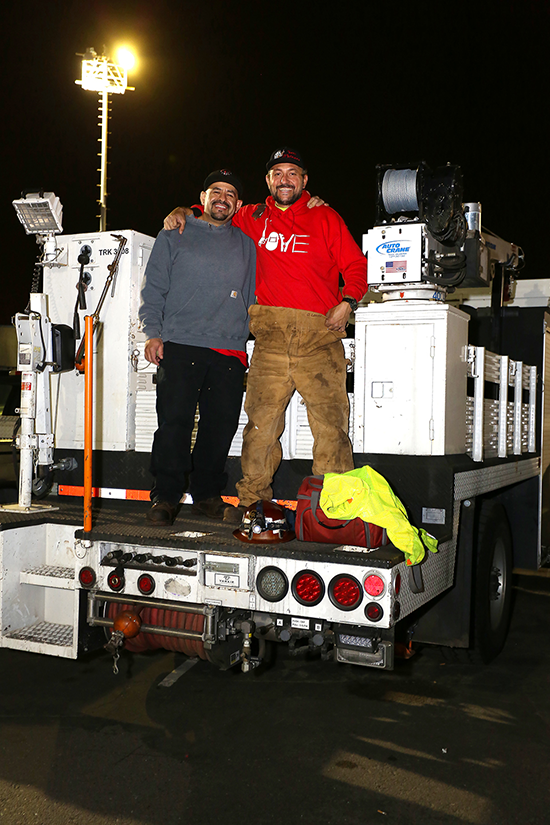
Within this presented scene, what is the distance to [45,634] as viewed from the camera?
396cm

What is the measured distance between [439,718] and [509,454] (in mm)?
2275

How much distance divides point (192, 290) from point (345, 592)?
2.12 metres

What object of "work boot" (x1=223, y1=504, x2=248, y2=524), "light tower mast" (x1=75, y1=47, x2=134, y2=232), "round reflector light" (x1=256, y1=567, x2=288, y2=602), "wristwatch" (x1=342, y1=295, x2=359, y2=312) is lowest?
"round reflector light" (x1=256, y1=567, x2=288, y2=602)

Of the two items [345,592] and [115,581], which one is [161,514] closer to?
[115,581]

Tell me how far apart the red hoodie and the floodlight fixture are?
4.46ft

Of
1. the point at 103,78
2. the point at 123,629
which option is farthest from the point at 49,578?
the point at 103,78

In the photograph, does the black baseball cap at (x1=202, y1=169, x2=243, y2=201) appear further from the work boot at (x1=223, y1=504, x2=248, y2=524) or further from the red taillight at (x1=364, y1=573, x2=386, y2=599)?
the red taillight at (x1=364, y1=573, x2=386, y2=599)

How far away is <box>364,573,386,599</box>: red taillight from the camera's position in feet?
11.1

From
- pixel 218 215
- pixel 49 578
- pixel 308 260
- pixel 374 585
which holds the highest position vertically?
pixel 218 215

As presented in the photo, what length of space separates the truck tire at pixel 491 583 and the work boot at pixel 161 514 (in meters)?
1.91

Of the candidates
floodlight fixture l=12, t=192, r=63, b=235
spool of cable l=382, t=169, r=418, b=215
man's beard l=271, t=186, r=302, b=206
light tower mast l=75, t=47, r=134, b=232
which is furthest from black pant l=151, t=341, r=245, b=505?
light tower mast l=75, t=47, r=134, b=232

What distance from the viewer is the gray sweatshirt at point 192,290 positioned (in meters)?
4.66

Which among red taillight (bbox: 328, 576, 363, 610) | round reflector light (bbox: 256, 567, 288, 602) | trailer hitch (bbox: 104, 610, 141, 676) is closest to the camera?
red taillight (bbox: 328, 576, 363, 610)

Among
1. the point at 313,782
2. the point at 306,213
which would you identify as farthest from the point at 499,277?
the point at 313,782
